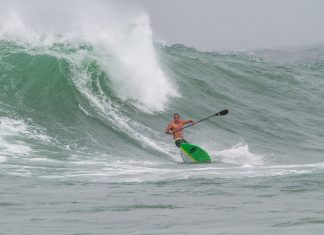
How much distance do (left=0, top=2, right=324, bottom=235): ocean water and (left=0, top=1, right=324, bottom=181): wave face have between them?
47mm

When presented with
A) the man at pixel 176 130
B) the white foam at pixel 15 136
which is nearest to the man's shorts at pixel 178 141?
the man at pixel 176 130

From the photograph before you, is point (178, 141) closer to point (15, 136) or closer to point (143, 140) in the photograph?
point (143, 140)

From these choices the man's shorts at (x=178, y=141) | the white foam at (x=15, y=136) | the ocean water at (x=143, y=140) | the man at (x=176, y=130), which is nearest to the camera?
the ocean water at (x=143, y=140)

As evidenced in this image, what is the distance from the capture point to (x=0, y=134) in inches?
603

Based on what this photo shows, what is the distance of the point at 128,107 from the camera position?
19.7 metres

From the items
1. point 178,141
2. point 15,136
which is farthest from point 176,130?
point 15,136

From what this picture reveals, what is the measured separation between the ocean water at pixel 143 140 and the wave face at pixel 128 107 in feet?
0.15

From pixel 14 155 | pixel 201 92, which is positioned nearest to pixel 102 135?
pixel 14 155

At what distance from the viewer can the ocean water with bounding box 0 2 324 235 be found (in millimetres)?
7418

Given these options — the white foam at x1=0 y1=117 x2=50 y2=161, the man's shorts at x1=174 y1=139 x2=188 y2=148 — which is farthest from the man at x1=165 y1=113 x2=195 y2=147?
the white foam at x1=0 y1=117 x2=50 y2=161

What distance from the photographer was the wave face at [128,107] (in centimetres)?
1462

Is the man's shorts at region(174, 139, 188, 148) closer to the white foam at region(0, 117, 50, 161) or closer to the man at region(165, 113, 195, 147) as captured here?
the man at region(165, 113, 195, 147)

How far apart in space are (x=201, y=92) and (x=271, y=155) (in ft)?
23.0

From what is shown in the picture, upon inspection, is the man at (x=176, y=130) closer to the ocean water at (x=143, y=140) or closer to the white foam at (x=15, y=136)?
the ocean water at (x=143, y=140)
